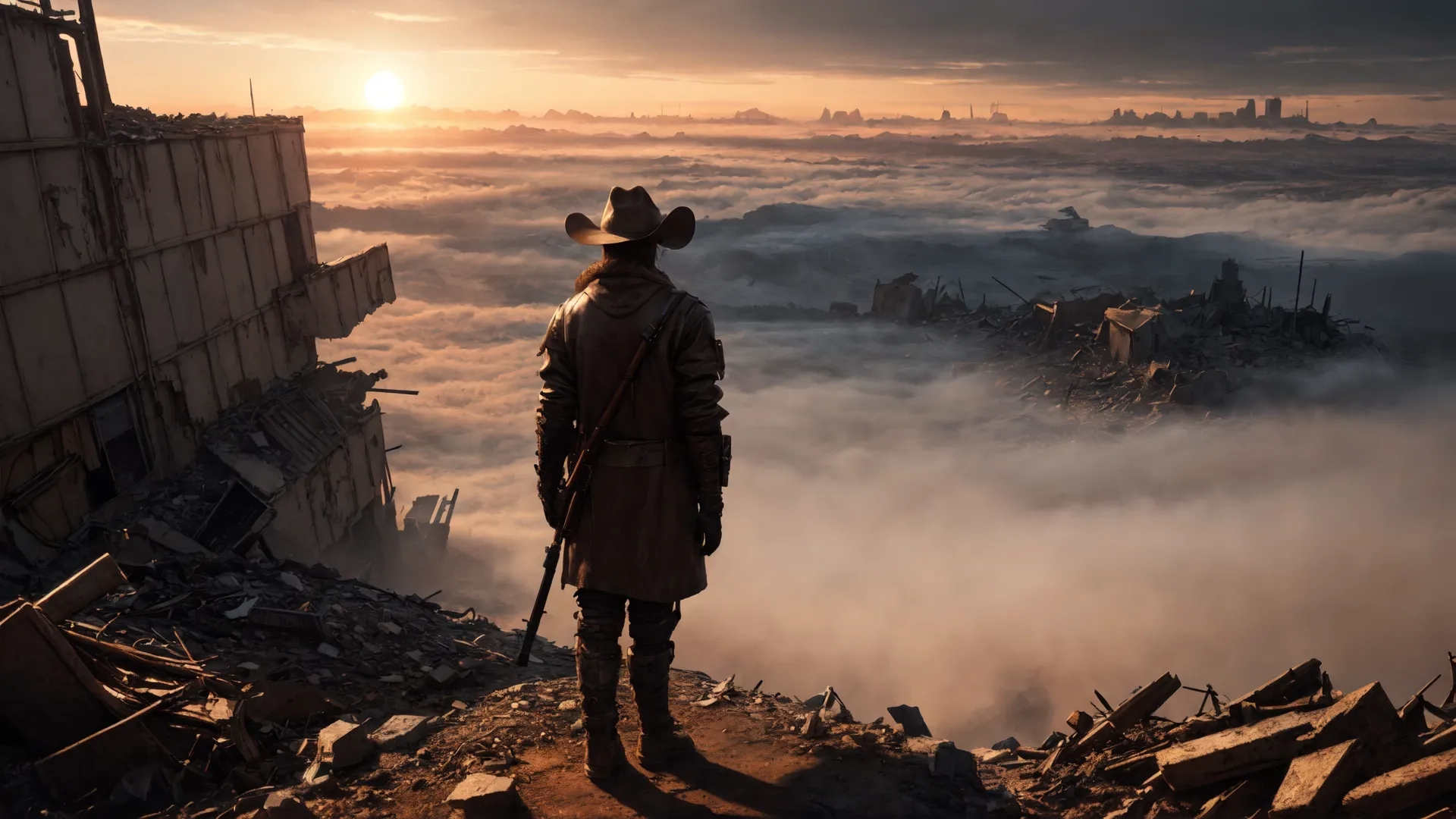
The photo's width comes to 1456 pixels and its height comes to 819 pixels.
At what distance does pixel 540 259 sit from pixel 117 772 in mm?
136624

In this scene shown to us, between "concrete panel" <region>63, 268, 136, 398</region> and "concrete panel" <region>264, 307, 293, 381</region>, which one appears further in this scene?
"concrete panel" <region>264, 307, 293, 381</region>

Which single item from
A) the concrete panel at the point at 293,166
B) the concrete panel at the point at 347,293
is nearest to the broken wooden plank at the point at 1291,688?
the concrete panel at the point at 347,293

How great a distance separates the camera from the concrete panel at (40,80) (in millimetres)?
9500

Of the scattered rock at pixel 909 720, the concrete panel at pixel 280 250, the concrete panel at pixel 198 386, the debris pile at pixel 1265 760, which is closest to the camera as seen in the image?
the debris pile at pixel 1265 760

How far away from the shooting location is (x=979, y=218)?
148625 mm

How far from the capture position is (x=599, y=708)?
4.37 metres

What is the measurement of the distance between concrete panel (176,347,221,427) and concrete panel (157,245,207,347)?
0.25 m

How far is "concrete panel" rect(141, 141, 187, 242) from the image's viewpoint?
11.9m

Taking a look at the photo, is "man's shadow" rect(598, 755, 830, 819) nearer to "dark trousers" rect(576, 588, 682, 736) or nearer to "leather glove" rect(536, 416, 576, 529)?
"dark trousers" rect(576, 588, 682, 736)

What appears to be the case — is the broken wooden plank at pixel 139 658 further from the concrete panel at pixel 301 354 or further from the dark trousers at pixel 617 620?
the concrete panel at pixel 301 354

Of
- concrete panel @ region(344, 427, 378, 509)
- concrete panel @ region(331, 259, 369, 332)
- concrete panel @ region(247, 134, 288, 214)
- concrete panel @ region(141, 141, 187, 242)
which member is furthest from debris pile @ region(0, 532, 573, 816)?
concrete panel @ region(331, 259, 369, 332)

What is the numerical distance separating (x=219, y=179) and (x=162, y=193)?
197 cm

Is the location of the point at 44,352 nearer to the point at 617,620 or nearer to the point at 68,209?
the point at 68,209

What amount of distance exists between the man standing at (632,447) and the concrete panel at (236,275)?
39.6 feet
